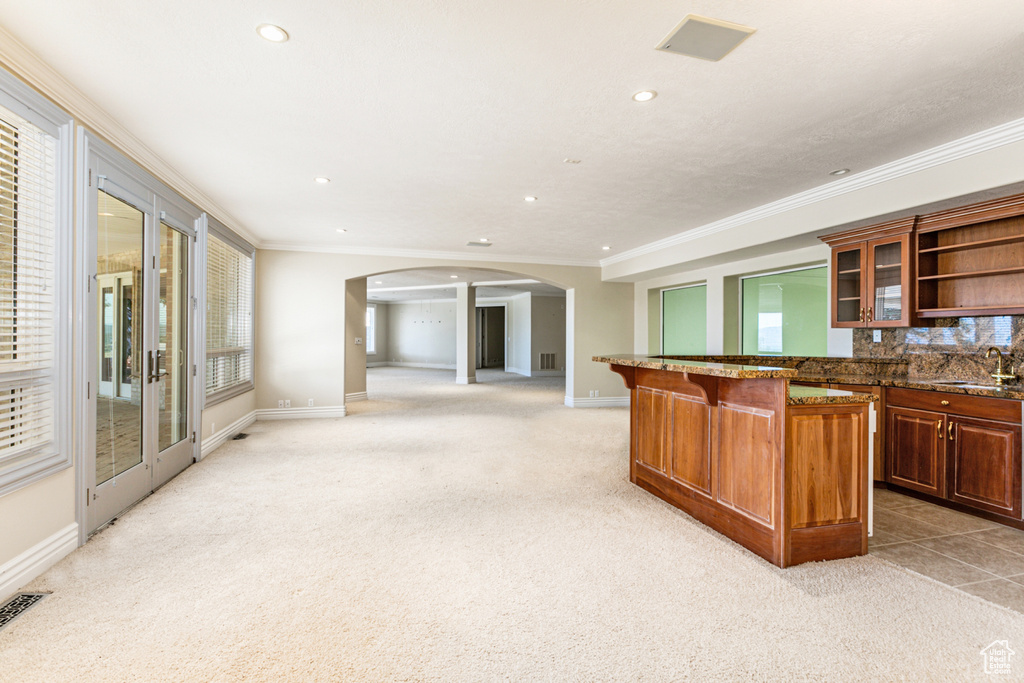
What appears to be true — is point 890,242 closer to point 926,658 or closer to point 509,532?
point 926,658

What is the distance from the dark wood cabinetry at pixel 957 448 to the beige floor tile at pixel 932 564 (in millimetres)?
900

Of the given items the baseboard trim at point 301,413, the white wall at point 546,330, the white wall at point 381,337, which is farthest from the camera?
the white wall at point 381,337

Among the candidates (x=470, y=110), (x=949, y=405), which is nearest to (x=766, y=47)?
(x=470, y=110)

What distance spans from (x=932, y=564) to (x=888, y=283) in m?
2.42

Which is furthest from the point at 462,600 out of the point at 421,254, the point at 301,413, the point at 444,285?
the point at 444,285

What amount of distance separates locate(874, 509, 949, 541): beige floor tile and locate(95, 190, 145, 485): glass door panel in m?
4.95

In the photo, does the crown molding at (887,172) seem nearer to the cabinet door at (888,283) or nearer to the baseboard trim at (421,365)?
the cabinet door at (888,283)

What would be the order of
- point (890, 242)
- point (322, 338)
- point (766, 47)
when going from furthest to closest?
1. point (322, 338)
2. point (890, 242)
3. point (766, 47)

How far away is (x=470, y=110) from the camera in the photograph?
290cm

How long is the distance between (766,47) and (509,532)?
2902 mm

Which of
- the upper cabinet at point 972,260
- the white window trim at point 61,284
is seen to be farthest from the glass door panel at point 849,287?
the white window trim at point 61,284

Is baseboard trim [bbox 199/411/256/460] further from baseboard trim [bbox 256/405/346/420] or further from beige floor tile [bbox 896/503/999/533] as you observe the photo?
beige floor tile [bbox 896/503/999/533]

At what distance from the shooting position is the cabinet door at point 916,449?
3.49 metres

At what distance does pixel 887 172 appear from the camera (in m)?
3.70
